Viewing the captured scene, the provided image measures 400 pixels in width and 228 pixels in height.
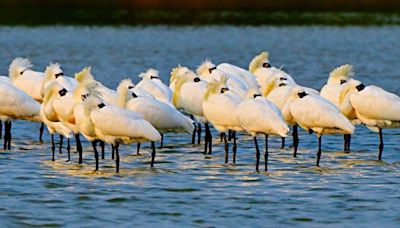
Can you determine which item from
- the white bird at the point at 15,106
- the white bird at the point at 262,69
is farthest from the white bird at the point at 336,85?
the white bird at the point at 15,106

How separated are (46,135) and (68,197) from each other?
7.00 m

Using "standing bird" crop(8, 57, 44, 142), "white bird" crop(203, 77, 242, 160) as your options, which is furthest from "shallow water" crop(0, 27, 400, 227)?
"standing bird" crop(8, 57, 44, 142)

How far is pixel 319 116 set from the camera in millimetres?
17391

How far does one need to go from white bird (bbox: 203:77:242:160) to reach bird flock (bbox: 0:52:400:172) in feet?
0.05

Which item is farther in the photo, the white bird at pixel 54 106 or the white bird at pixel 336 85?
the white bird at pixel 336 85

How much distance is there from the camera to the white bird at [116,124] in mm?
16422

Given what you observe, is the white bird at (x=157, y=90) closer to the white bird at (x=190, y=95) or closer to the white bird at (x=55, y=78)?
the white bird at (x=190, y=95)

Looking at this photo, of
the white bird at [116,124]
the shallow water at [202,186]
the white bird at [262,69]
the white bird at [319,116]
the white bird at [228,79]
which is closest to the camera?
the shallow water at [202,186]

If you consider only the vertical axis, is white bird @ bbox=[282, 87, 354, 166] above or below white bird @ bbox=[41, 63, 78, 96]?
below

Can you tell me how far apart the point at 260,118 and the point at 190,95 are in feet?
11.5

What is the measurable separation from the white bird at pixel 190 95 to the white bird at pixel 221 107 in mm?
1343

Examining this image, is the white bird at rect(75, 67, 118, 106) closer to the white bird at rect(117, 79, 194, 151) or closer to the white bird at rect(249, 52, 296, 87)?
the white bird at rect(117, 79, 194, 151)

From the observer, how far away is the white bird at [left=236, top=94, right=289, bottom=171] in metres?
16.5

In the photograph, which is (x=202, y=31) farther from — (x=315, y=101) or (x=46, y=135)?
(x=315, y=101)
